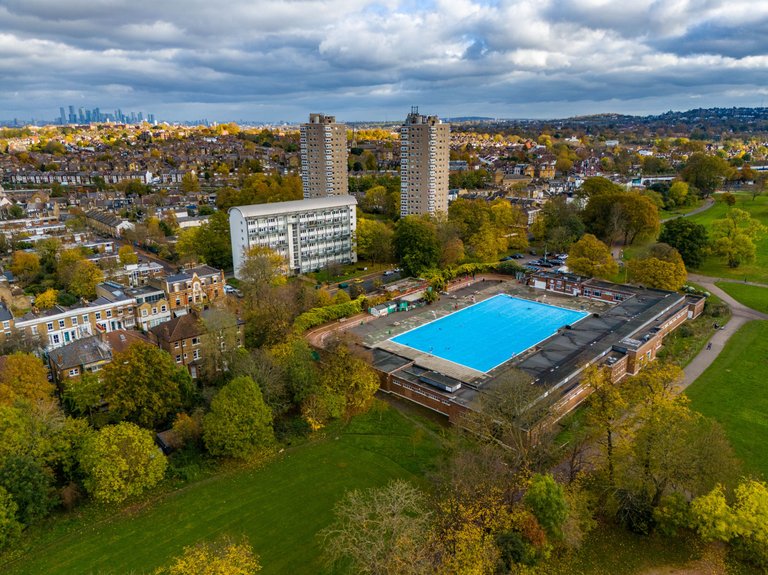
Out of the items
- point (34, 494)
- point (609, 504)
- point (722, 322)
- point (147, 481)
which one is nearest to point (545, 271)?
point (722, 322)

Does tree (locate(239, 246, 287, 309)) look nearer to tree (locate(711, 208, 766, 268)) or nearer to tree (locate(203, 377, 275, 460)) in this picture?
tree (locate(203, 377, 275, 460))

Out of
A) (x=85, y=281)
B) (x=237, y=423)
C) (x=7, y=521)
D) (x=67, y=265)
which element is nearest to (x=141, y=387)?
(x=237, y=423)

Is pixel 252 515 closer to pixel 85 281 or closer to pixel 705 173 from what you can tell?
pixel 85 281

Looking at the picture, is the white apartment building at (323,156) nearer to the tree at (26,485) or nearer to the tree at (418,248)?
the tree at (418,248)

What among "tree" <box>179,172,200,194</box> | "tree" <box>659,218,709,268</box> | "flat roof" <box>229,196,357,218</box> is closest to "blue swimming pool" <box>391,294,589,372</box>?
"tree" <box>659,218,709,268</box>

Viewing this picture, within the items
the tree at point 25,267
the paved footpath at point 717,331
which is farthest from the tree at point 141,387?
the tree at point 25,267
